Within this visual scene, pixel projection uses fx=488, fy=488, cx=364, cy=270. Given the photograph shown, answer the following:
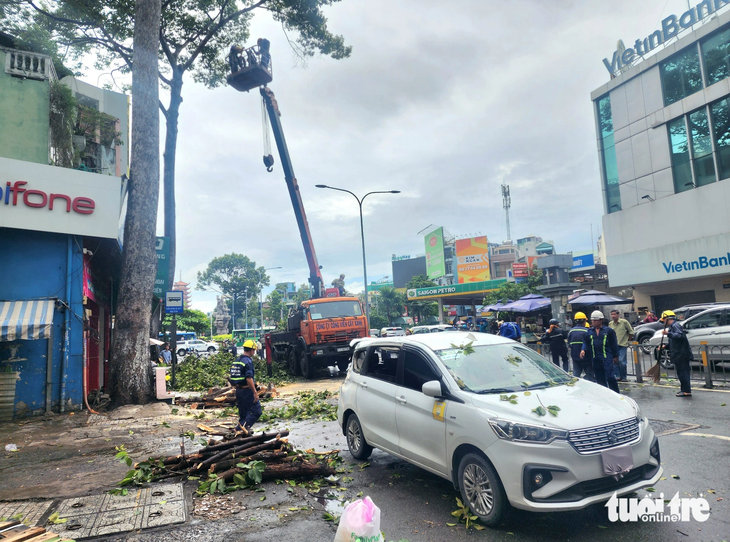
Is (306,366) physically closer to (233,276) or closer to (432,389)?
(432,389)

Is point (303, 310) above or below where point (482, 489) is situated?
above

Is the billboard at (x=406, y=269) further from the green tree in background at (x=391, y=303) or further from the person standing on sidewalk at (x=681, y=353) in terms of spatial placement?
the person standing on sidewalk at (x=681, y=353)

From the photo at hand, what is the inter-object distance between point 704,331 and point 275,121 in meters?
17.4

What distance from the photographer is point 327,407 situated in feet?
36.4

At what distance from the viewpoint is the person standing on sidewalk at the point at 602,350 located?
29.6 ft

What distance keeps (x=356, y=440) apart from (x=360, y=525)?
10.9 feet

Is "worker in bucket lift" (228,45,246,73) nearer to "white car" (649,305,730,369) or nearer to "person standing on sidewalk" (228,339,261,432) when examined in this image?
"person standing on sidewalk" (228,339,261,432)

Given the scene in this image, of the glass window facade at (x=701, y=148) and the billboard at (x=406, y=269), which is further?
the billboard at (x=406, y=269)

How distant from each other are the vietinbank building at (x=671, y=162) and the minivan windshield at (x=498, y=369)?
23.2 metres

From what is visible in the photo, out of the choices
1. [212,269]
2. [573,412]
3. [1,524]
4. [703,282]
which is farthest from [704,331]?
[212,269]

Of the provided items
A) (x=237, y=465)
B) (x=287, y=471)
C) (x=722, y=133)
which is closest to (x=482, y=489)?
(x=287, y=471)

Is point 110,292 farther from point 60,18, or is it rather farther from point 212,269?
point 212,269

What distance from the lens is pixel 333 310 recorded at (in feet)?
59.2

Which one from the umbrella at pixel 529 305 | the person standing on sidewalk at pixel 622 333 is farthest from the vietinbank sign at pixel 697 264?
the person standing on sidewalk at pixel 622 333
